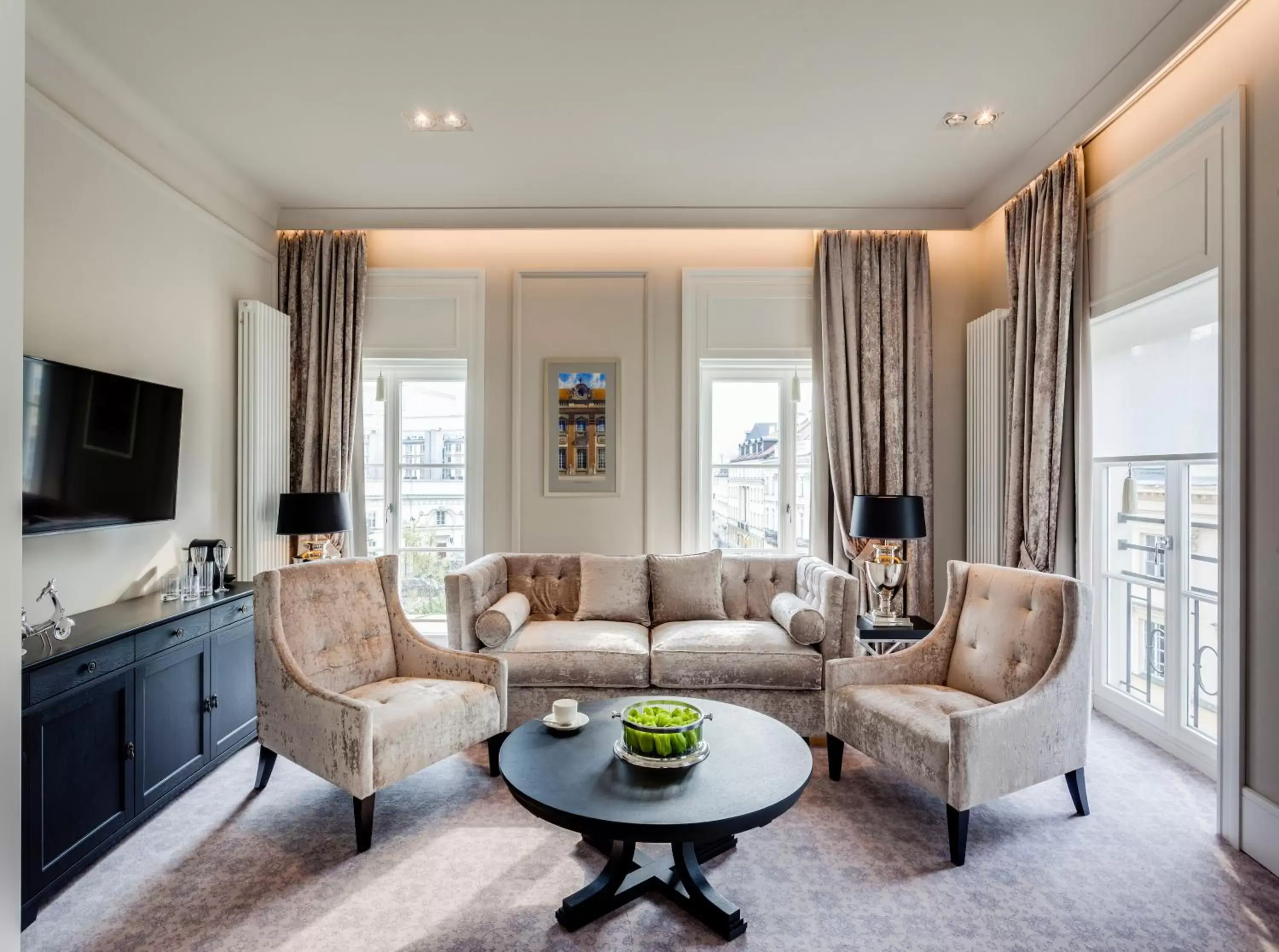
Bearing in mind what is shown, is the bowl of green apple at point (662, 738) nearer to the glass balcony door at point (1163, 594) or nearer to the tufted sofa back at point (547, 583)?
the tufted sofa back at point (547, 583)

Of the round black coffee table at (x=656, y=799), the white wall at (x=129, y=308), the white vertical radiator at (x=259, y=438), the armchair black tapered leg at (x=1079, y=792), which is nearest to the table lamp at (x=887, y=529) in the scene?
the armchair black tapered leg at (x=1079, y=792)

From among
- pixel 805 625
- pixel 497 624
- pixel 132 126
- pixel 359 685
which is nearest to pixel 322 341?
pixel 132 126

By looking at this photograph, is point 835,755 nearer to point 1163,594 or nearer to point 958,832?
point 958,832

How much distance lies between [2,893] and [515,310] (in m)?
3.82

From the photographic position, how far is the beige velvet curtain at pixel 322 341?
422 centimetres

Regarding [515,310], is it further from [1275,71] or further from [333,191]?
[1275,71]

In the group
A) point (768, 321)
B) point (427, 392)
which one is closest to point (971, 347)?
point (768, 321)

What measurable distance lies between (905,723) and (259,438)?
12.0ft

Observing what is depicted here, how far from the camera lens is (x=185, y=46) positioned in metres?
2.64

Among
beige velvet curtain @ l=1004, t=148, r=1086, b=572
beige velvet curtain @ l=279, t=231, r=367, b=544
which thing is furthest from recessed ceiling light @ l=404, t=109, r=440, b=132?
beige velvet curtain @ l=1004, t=148, r=1086, b=572

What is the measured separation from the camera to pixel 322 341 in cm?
425

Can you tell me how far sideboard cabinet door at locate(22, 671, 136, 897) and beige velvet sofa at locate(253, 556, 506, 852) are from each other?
0.43 m

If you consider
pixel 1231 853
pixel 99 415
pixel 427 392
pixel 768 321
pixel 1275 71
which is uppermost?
pixel 1275 71

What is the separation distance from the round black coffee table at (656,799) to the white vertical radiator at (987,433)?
7.51 feet
